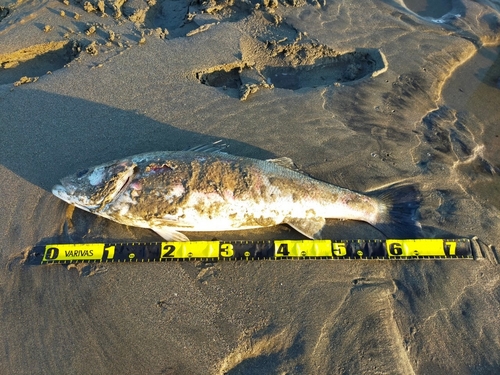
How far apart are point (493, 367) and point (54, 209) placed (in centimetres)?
589

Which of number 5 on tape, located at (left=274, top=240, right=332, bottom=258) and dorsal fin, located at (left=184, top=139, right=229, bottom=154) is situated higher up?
dorsal fin, located at (left=184, top=139, right=229, bottom=154)

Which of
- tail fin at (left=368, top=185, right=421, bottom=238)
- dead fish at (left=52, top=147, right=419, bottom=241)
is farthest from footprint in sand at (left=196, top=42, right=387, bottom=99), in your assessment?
tail fin at (left=368, top=185, right=421, bottom=238)

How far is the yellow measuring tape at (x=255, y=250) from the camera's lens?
13.9 feet

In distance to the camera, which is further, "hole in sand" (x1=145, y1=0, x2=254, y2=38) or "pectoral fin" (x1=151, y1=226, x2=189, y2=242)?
"hole in sand" (x1=145, y1=0, x2=254, y2=38)

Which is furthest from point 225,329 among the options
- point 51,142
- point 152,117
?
point 51,142

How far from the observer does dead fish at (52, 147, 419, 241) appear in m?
4.19

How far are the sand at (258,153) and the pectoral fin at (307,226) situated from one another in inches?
7.1

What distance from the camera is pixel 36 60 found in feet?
20.8

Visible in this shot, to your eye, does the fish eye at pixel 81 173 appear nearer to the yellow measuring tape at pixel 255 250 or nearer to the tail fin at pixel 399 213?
the yellow measuring tape at pixel 255 250

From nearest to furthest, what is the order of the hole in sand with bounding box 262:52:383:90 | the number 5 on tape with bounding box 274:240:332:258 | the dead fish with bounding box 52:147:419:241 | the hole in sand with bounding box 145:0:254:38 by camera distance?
the dead fish with bounding box 52:147:419:241, the number 5 on tape with bounding box 274:240:332:258, the hole in sand with bounding box 262:52:383:90, the hole in sand with bounding box 145:0:254:38

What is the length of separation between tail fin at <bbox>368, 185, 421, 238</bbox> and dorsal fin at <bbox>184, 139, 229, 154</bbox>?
2371 mm

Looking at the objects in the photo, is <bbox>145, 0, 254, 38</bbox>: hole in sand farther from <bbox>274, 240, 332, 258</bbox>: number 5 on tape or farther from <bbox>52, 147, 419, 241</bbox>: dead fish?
<bbox>274, 240, 332, 258</bbox>: number 5 on tape

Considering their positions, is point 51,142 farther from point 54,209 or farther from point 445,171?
point 445,171

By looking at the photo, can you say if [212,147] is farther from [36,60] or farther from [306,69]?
[36,60]
